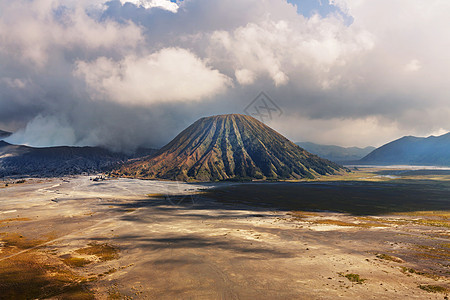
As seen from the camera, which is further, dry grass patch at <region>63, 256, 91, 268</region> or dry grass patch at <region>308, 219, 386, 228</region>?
dry grass patch at <region>308, 219, 386, 228</region>

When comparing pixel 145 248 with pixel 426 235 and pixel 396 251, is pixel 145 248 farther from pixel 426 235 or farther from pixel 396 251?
pixel 426 235

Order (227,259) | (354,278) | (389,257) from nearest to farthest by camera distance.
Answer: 1. (354,278)
2. (389,257)
3. (227,259)

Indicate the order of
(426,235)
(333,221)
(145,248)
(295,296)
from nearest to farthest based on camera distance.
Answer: (295,296) < (145,248) < (426,235) < (333,221)

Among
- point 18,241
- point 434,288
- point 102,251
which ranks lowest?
point 102,251

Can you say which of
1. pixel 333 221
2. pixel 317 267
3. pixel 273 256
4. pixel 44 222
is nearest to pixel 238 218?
pixel 333 221

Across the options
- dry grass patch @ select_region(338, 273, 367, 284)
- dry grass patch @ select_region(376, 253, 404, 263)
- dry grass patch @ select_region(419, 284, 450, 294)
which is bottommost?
dry grass patch @ select_region(376, 253, 404, 263)

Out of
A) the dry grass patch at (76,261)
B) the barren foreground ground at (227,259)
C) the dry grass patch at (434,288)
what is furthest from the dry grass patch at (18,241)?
the dry grass patch at (434,288)

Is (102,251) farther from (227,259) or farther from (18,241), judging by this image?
(227,259)

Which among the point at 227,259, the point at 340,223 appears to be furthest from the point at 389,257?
the point at 340,223

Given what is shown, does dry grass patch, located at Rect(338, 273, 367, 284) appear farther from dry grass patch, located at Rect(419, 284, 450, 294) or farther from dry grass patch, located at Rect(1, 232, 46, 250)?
dry grass patch, located at Rect(1, 232, 46, 250)

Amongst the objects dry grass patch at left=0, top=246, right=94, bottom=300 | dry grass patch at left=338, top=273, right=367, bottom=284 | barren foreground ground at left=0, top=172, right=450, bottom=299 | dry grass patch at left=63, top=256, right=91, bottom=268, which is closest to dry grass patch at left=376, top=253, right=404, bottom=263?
barren foreground ground at left=0, top=172, right=450, bottom=299

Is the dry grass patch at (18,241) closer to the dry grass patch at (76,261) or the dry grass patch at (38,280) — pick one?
the dry grass patch at (38,280)
